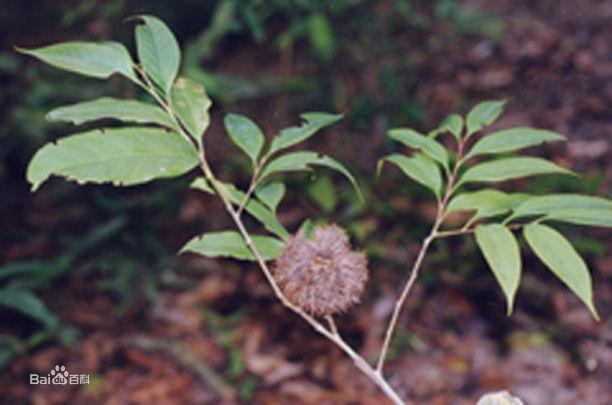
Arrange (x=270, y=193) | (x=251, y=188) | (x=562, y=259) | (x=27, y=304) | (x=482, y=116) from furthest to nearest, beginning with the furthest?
(x=27, y=304) < (x=482, y=116) < (x=270, y=193) < (x=251, y=188) < (x=562, y=259)

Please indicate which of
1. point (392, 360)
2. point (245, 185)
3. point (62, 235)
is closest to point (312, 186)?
point (245, 185)

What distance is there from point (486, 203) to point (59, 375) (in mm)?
2303

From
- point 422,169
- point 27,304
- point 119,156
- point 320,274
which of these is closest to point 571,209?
point 422,169

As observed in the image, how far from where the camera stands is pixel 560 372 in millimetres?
2855

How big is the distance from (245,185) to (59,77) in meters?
1.08

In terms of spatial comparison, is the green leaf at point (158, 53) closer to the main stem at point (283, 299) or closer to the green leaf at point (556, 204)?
the main stem at point (283, 299)

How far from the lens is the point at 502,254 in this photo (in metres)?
0.98

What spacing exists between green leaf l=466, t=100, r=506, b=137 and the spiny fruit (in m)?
0.36

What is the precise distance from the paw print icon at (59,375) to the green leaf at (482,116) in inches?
84.5

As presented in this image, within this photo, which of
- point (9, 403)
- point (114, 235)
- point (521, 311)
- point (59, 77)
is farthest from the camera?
point (59, 77)

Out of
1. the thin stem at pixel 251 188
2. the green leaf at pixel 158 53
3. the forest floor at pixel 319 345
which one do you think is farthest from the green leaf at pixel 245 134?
the forest floor at pixel 319 345

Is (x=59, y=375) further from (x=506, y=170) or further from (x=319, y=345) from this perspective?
(x=506, y=170)

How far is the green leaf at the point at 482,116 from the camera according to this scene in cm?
128

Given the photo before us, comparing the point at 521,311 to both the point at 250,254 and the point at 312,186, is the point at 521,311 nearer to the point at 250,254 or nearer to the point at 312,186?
the point at 312,186
